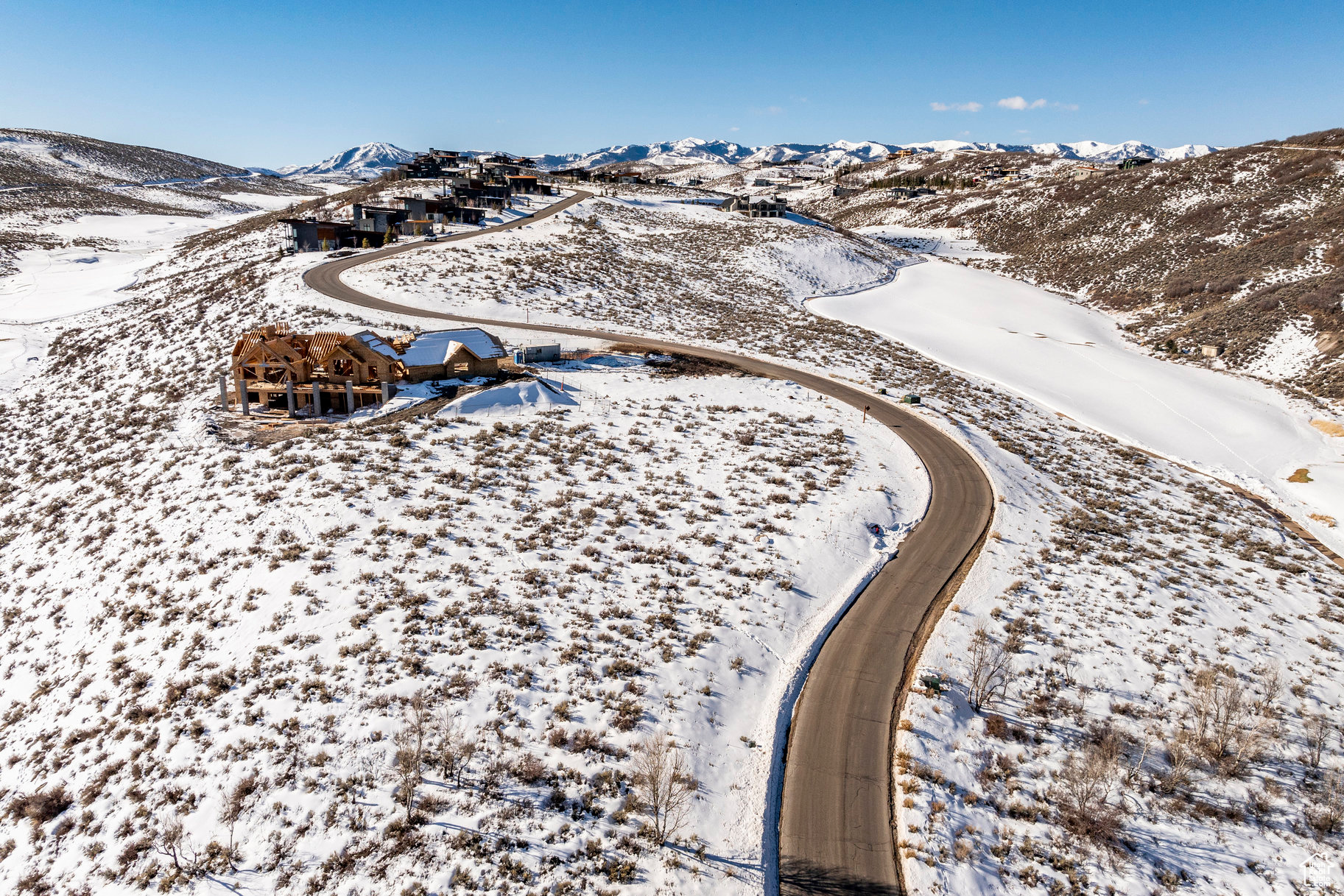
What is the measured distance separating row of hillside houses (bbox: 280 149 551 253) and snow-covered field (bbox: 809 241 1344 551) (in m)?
50.9

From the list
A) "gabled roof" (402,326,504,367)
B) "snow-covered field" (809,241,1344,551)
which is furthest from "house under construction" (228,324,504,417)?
"snow-covered field" (809,241,1344,551)

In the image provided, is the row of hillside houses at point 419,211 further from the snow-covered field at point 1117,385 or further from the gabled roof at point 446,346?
the snow-covered field at point 1117,385

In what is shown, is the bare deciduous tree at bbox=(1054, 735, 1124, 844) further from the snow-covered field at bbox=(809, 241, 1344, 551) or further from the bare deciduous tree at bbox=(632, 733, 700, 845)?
the snow-covered field at bbox=(809, 241, 1344, 551)

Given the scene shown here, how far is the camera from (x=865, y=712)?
1744 cm

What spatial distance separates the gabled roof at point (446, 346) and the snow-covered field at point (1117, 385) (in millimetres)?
40624

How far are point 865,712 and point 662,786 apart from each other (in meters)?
6.39

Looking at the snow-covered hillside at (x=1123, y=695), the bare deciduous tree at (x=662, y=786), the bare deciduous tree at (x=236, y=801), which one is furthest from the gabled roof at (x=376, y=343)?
Result: the snow-covered hillside at (x=1123, y=695)

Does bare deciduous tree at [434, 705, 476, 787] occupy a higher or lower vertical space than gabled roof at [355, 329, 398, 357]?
lower

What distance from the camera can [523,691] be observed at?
16688mm

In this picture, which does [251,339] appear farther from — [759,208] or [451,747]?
[759,208]

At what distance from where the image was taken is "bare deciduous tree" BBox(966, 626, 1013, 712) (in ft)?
59.2

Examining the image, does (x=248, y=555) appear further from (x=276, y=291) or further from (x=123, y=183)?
(x=123, y=183)

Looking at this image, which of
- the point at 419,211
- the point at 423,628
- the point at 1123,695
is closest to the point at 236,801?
the point at 423,628

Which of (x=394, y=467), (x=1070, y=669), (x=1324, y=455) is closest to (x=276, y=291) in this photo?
(x=394, y=467)
